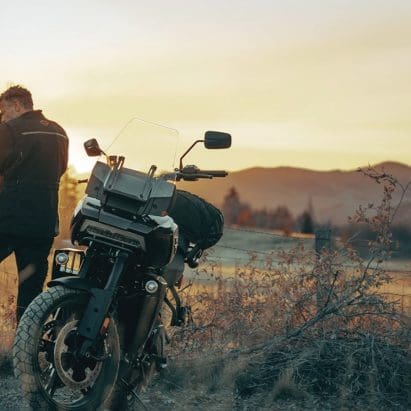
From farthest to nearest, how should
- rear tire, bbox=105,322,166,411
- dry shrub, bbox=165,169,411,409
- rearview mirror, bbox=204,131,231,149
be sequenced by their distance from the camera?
dry shrub, bbox=165,169,411,409 → rear tire, bbox=105,322,166,411 → rearview mirror, bbox=204,131,231,149

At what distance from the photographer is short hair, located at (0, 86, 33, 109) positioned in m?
6.95

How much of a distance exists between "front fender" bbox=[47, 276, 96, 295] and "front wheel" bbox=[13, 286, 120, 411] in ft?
0.12

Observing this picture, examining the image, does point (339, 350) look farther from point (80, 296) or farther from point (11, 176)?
point (11, 176)

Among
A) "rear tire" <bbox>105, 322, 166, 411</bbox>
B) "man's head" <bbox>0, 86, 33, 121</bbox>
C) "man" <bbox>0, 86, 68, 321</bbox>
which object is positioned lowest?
"rear tire" <bbox>105, 322, 166, 411</bbox>

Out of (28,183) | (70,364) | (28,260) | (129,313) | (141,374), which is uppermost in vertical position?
(28,183)

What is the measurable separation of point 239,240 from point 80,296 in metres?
38.1

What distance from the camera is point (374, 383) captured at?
240 inches

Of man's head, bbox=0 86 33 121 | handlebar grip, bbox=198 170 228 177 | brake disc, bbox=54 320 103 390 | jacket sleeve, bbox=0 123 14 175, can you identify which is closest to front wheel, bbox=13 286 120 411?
brake disc, bbox=54 320 103 390

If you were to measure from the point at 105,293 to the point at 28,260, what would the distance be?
6.97 feet

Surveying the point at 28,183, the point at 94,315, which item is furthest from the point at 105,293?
the point at 28,183

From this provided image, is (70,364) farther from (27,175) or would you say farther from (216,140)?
(27,175)

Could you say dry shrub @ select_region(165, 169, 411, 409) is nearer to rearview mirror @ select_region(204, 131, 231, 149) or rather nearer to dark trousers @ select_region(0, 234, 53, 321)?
dark trousers @ select_region(0, 234, 53, 321)

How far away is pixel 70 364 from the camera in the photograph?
16.5ft

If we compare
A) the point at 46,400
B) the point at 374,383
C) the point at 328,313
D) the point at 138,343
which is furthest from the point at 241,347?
Result: the point at 46,400
